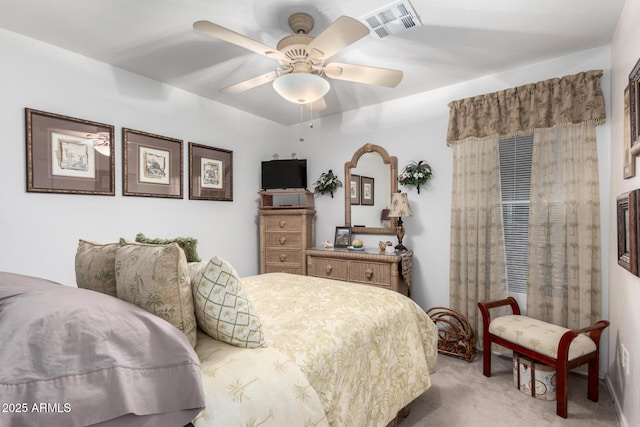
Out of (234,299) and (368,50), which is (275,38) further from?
(234,299)

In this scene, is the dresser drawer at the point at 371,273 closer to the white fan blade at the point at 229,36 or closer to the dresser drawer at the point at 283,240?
the dresser drawer at the point at 283,240

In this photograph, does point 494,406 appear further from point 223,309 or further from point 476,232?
point 223,309

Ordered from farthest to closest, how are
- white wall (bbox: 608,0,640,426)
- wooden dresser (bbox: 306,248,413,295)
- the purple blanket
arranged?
wooden dresser (bbox: 306,248,413,295)
white wall (bbox: 608,0,640,426)
the purple blanket

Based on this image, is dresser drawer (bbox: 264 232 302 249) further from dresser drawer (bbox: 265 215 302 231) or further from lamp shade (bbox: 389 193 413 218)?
lamp shade (bbox: 389 193 413 218)

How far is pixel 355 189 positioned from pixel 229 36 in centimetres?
251

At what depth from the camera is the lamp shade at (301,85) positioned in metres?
1.98

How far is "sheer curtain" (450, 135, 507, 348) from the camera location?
2938mm

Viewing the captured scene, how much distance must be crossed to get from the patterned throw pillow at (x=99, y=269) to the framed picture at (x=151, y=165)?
65.2 inches

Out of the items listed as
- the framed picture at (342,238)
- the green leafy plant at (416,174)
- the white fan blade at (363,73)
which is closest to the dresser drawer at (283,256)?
the framed picture at (342,238)

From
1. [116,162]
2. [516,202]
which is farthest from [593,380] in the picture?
[116,162]

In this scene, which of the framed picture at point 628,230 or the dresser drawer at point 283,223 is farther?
the dresser drawer at point 283,223

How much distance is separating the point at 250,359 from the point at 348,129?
3366 millimetres

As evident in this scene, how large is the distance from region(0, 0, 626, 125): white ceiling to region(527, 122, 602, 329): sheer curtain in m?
0.79

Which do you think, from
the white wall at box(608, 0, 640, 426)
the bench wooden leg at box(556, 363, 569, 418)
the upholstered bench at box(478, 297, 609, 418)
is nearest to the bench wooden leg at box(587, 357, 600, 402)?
the upholstered bench at box(478, 297, 609, 418)
